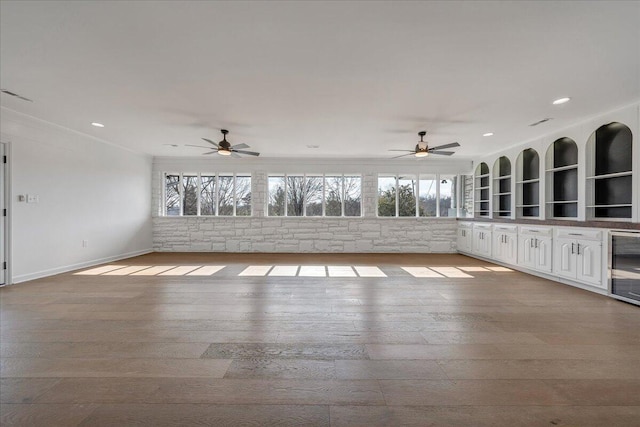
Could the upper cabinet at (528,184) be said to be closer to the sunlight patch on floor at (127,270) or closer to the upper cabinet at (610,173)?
the upper cabinet at (610,173)

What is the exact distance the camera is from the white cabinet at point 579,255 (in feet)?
13.9

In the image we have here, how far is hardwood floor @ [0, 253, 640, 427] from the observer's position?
5.52ft

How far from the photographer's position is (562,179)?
211 inches

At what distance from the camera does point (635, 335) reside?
9.10 ft

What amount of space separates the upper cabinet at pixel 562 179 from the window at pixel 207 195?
23.6ft

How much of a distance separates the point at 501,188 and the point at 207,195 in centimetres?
798

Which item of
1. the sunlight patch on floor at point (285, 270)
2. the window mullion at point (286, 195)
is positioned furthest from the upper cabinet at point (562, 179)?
the window mullion at point (286, 195)

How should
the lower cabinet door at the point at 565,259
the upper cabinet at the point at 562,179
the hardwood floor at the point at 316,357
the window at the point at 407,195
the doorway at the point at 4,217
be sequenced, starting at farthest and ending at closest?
the window at the point at 407,195, the upper cabinet at the point at 562,179, the lower cabinet door at the point at 565,259, the doorway at the point at 4,217, the hardwood floor at the point at 316,357

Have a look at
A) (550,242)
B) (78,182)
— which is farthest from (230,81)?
(550,242)

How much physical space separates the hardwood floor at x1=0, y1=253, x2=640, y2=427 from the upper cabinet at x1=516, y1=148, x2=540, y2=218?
2361 millimetres

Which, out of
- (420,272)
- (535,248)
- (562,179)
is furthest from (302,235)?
(562,179)

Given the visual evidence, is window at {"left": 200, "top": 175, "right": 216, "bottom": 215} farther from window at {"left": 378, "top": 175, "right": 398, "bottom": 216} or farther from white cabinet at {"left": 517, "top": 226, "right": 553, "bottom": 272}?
white cabinet at {"left": 517, "top": 226, "right": 553, "bottom": 272}

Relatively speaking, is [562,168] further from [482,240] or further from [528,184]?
[482,240]

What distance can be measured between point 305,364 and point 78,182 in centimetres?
619
